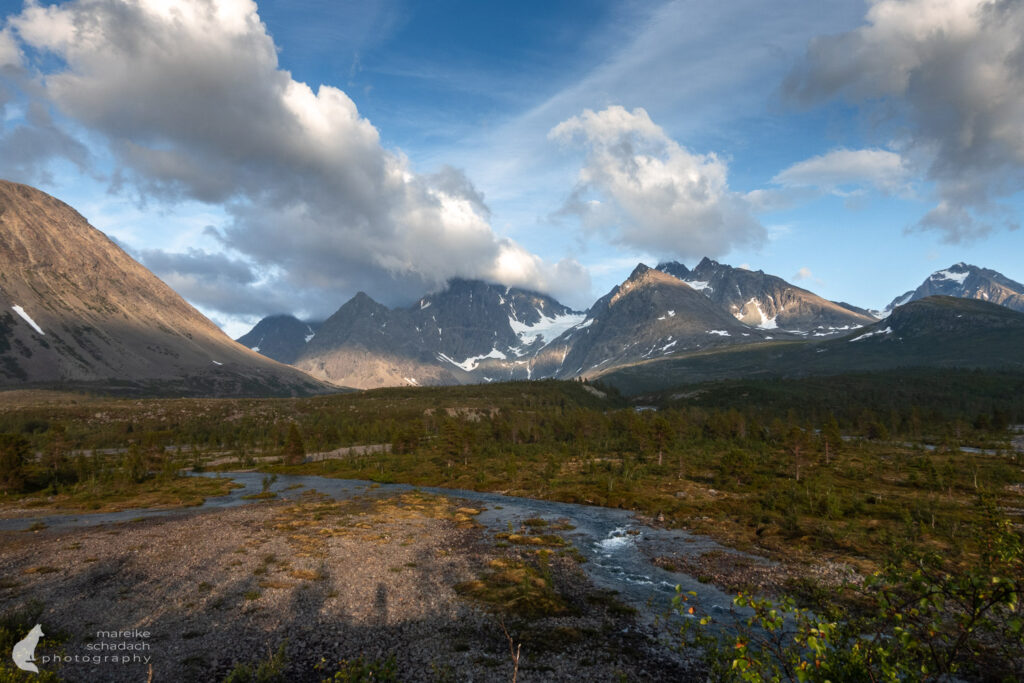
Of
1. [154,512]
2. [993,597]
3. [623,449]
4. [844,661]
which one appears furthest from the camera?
[623,449]

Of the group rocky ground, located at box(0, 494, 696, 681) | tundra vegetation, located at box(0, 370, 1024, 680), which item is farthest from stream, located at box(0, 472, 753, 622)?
tundra vegetation, located at box(0, 370, 1024, 680)

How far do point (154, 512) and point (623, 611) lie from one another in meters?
70.9

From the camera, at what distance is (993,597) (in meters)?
8.60

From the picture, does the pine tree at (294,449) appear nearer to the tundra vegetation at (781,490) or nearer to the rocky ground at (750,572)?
the tundra vegetation at (781,490)

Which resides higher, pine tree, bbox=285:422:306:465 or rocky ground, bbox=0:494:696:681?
rocky ground, bbox=0:494:696:681

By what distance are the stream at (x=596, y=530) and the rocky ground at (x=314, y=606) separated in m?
3.15

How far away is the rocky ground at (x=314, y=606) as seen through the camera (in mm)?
25719

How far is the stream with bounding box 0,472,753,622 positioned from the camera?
36719mm

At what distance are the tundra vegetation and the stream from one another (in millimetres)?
3817

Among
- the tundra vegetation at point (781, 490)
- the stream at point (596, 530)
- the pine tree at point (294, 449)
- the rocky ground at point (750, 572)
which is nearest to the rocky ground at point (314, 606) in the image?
the stream at point (596, 530)

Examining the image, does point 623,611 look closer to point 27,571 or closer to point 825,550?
point 825,550

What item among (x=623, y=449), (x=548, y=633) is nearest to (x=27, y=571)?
(x=548, y=633)

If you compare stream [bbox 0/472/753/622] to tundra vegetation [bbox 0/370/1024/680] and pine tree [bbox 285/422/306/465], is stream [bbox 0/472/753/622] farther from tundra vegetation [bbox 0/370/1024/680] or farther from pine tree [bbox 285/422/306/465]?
pine tree [bbox 285/422/306/465]

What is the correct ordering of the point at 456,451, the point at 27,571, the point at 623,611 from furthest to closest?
the point at 456,451, the point at 27,571, the point at 623,611
